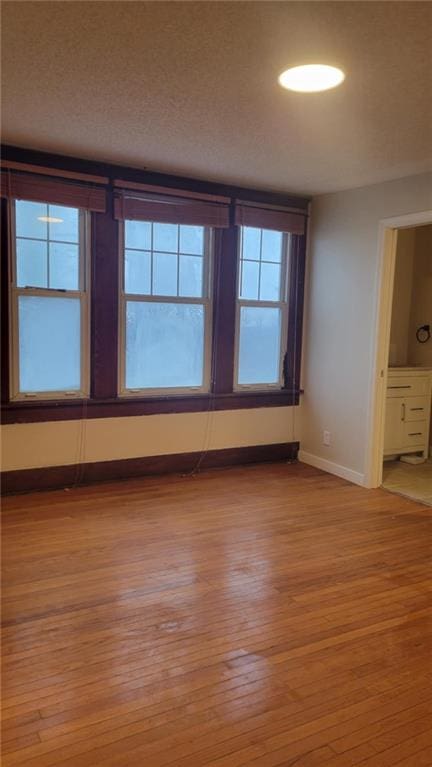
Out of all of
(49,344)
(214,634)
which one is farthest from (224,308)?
(214,634)

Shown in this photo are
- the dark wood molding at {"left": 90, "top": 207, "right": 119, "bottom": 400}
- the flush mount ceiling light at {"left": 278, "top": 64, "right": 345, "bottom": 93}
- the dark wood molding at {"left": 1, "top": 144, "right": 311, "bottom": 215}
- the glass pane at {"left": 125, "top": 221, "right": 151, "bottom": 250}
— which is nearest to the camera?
the flush mount ceiling light at {"left": 278, "top": 64, "right": 345, "bottom": 93}

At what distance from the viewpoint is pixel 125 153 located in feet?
12.5

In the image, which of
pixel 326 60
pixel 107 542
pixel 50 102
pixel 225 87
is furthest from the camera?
pixel 107 542

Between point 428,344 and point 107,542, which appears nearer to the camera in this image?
point 107,542

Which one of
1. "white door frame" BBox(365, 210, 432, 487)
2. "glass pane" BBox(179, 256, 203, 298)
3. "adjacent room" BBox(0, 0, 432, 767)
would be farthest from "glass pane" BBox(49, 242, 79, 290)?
"white door frame" BBox(365, 210, 432, 487)

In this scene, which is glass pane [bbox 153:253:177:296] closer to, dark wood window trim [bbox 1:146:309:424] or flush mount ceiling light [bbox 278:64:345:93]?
dark wood window trim [bbox 1:146:309:424]

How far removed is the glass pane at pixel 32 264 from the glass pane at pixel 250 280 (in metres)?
1.71

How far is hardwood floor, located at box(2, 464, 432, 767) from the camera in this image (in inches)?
69.5

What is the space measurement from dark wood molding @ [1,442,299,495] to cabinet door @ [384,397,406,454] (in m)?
0.85

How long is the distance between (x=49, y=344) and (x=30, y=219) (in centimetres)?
91

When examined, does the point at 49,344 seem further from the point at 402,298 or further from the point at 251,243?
the point at 402,298

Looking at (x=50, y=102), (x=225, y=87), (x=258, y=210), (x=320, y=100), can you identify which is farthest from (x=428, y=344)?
(x=50, y=102)

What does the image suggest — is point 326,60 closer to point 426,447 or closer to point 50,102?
point 50,102

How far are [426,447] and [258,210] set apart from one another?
2838 millimetres
